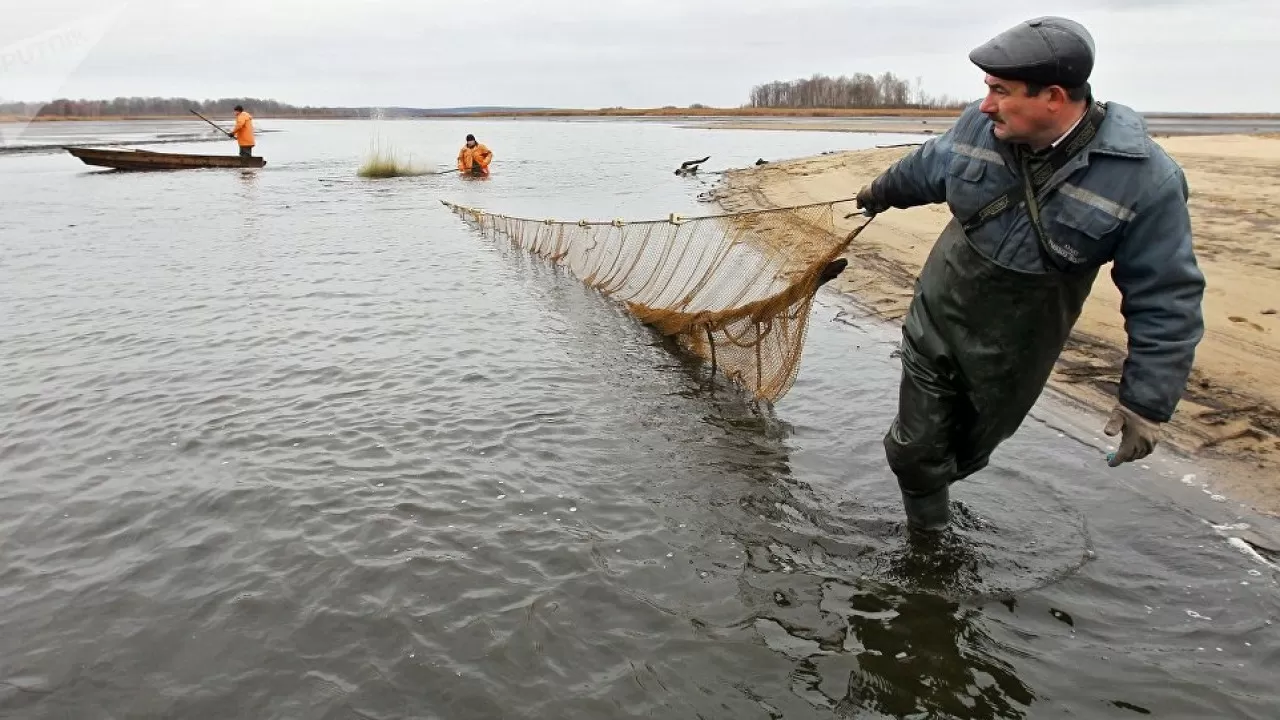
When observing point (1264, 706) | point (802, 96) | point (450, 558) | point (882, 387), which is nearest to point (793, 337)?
point (882, 387)

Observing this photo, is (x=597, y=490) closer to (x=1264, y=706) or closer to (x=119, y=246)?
(x=1264, y=706)

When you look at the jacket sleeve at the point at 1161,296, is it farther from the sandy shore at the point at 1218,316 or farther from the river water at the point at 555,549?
the sandy shore at the point at 1218,316

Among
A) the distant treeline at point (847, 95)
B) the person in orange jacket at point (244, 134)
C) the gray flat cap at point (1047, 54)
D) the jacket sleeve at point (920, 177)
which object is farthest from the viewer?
the distant treeline at point (847, 95)

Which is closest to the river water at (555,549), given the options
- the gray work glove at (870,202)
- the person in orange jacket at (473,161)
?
the gray work glove at (870,202)

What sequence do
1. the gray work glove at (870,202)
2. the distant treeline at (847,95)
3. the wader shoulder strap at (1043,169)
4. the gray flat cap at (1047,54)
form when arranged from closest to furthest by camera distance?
the gray flat cap at (1047,54) < the wader shoulder strap at (1043,169) < the gray work glove at (870,202) < the distant treeline at (847,95)

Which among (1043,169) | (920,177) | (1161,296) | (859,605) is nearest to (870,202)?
(920,177)

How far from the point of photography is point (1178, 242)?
2.73m

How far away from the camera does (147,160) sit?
27891 mm

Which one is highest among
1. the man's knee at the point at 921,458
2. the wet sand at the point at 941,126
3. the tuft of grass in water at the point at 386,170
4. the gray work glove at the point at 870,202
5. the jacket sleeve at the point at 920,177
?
the wet sand at the point at 941,126

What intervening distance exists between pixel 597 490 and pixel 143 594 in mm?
2368

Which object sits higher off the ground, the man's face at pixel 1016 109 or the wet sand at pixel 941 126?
the wet sand at pixel 941 126

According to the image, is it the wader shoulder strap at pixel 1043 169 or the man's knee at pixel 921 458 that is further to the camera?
the man's knee at pixel 921 458

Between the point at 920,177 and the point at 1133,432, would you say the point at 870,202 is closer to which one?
the point at 920,177

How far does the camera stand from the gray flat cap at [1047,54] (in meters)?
2.73
